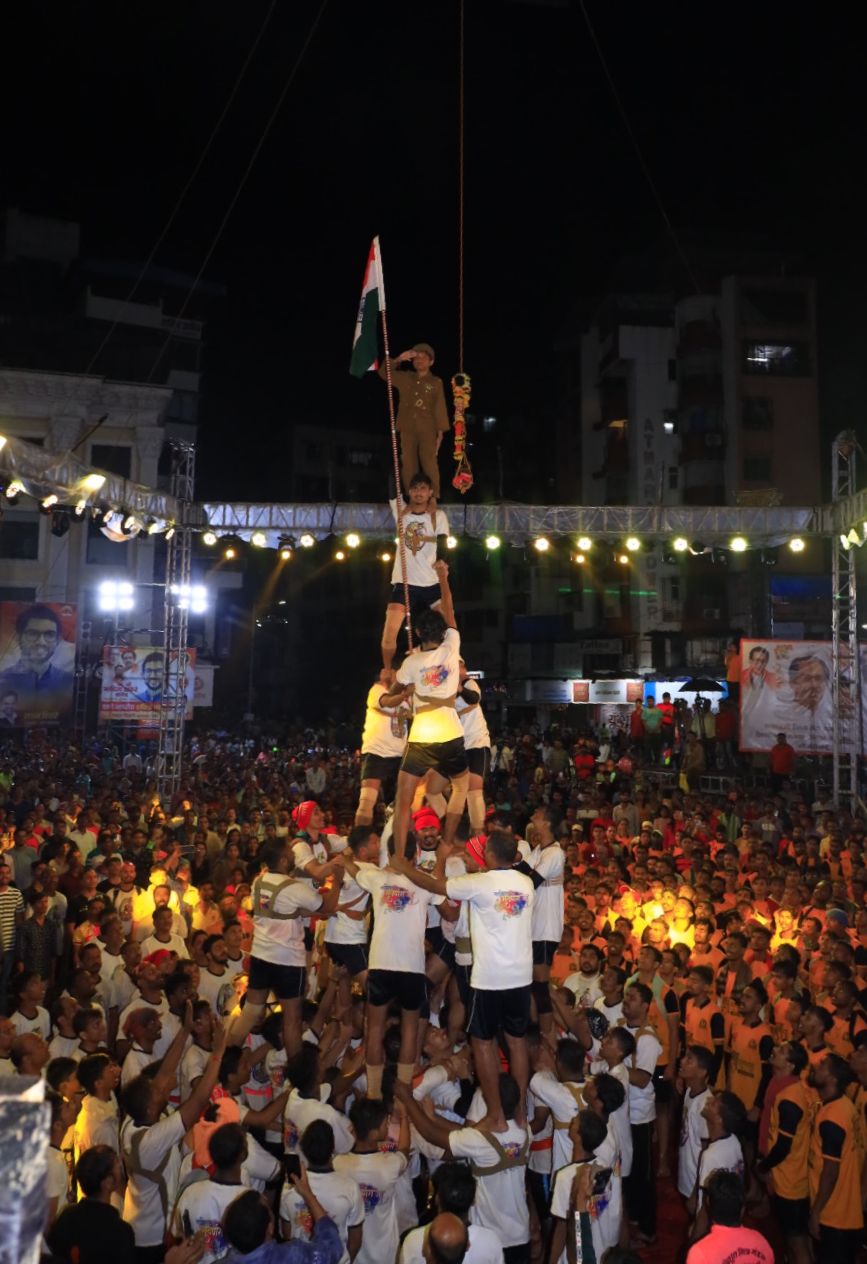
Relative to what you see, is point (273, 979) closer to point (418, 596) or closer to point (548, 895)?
point (548, 895)

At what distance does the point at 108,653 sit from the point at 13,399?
1351 cm

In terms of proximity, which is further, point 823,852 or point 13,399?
point 13,399

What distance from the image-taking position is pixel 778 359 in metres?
35.8

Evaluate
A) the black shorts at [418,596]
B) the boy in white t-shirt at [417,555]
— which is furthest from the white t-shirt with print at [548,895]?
the black shorts at [418,596]

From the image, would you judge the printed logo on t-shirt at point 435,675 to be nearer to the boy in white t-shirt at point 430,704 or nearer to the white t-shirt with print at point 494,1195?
the boy in white t-shirt at point 430,704

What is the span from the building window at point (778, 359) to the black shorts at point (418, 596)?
30.1m

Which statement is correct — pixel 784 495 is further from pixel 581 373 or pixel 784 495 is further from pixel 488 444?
pixel 488 444

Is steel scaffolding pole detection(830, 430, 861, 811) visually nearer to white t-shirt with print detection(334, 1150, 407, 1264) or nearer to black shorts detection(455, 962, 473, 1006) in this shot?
black shorts detection(455, 962, 473, 1006)

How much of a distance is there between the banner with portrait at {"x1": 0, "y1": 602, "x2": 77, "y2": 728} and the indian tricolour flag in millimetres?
17539

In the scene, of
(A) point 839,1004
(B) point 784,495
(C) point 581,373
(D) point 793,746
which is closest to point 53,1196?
(A) point 839,1004

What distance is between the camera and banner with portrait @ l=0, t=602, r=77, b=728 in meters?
24.3

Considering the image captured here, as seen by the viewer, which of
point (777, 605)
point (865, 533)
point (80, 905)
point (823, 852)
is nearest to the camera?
point (80, 905)

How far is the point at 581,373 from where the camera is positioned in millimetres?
41500

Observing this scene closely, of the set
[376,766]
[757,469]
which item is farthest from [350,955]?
[757,469]
